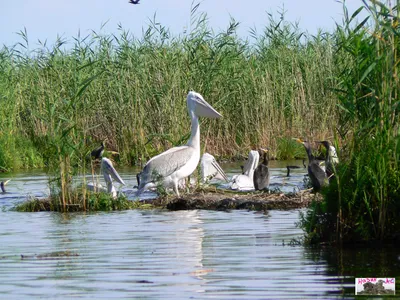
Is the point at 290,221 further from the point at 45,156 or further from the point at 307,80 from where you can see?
the point at 307,80

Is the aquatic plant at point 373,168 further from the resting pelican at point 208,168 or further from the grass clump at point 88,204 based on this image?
the resting pelican at point 208,168

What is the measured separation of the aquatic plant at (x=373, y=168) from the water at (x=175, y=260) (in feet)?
0.79

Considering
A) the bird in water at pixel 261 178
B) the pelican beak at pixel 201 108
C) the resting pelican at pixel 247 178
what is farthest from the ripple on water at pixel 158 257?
the pelican beak at pixel 201 108

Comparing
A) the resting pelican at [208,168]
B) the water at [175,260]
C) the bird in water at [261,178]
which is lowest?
the water at [175,260]

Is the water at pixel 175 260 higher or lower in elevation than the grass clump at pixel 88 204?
lower

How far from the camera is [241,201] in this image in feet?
42.2

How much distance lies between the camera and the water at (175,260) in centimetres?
710

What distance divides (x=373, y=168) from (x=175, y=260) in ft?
5.85

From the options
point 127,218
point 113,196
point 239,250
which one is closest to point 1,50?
point 113,196

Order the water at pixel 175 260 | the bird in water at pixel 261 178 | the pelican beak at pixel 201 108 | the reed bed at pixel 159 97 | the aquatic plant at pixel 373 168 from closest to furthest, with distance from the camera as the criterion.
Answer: the water at pixel 175 260 → the aquatic plant at pixel 373 168 → the bird in water at pixel 261 178 → the pelican beak at pixel 201 108 → the reed bed at pixel 159 97

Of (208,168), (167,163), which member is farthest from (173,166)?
(208,168)

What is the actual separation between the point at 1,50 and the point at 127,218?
1211cm

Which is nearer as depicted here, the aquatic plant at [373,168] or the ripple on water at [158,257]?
the ripple on water at [158,257]

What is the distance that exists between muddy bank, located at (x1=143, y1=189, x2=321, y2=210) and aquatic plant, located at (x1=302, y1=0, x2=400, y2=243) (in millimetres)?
3583
